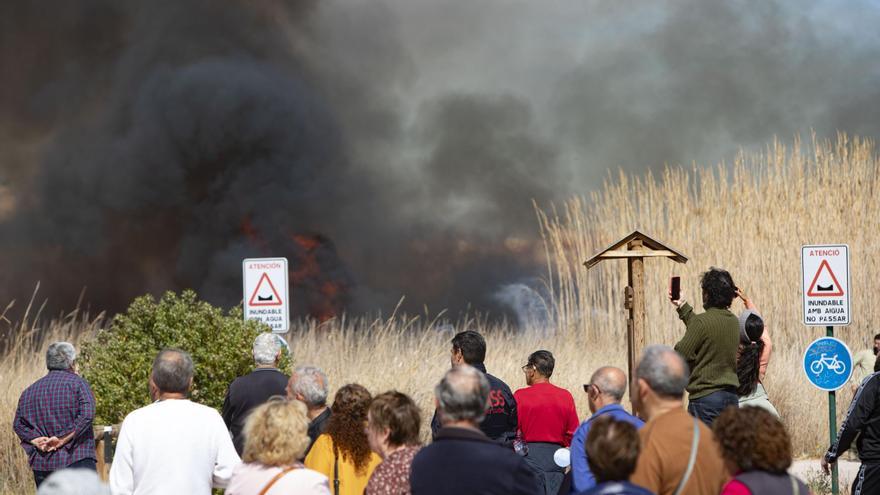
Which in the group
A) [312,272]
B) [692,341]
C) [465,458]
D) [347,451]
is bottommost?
[347,451]

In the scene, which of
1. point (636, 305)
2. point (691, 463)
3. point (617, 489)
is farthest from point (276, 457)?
point (636, 305)

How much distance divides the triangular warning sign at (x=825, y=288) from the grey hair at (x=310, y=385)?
7248 mm

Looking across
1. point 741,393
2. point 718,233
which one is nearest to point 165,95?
point 718,233

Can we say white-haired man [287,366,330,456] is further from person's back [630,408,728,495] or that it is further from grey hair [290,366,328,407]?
person's back [630,408,728,495]

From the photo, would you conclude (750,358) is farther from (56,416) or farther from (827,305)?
(56,416)

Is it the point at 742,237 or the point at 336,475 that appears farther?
the point at 742,237

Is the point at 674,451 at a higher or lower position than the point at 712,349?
lower

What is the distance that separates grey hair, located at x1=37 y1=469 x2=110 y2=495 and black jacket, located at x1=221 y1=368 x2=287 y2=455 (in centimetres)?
396

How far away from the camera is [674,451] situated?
420cm

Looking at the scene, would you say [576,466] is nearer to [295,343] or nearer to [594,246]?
[295,343]

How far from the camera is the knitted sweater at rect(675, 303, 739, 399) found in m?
7.68

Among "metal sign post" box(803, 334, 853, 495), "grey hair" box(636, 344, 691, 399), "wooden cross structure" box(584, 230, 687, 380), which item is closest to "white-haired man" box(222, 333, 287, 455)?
"grey hair" box(636, 344, 691, 399)

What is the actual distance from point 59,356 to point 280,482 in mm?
3850

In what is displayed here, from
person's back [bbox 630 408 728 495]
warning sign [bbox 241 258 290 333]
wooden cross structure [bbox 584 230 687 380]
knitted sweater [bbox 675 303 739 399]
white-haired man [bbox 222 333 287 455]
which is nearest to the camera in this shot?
person's back [bbox 630 408 728 495]
